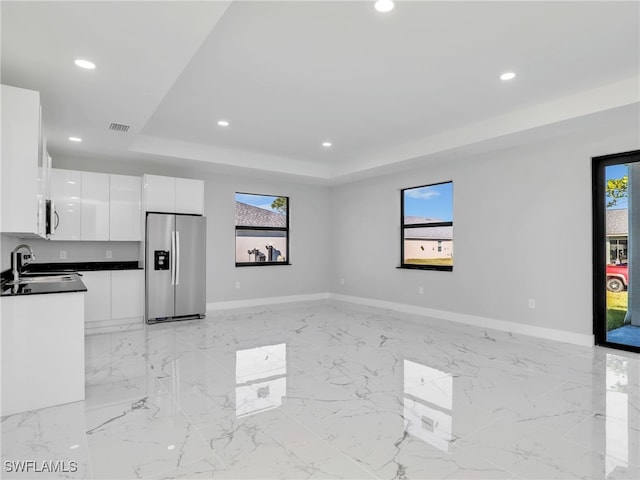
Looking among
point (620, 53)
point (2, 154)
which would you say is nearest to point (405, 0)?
point (620, 53)

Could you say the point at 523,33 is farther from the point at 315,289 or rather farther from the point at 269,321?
the point at 315,289

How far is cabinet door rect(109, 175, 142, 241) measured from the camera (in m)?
5.53

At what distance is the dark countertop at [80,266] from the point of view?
5.25m

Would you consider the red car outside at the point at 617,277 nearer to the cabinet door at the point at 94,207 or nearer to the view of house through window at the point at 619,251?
the view of house through window at the point at 619,251

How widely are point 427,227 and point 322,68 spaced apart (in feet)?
11.8

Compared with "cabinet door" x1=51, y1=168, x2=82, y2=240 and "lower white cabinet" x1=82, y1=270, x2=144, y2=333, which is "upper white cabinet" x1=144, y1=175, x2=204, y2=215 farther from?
"lower white cabinet" x1=82, y1=270, x2=144, y2=333

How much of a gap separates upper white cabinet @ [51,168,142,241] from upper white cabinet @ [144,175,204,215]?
0.29 m

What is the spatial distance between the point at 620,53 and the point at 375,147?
3.13 metres

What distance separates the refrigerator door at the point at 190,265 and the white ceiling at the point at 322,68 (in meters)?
1.23

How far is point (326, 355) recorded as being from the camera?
4.01m

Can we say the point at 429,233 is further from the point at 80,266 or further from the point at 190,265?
the point at 80,266

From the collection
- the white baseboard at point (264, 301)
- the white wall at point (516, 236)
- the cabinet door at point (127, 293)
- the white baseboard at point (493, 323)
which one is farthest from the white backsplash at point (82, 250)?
the white wall at point (516, 236)

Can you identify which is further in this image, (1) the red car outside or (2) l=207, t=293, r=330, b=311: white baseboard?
(2) l=207, t=293, r=330, b=311: white baseboard

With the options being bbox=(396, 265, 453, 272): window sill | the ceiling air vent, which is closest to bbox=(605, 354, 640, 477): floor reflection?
bbox=(396, 265, 453, 272): window sill
